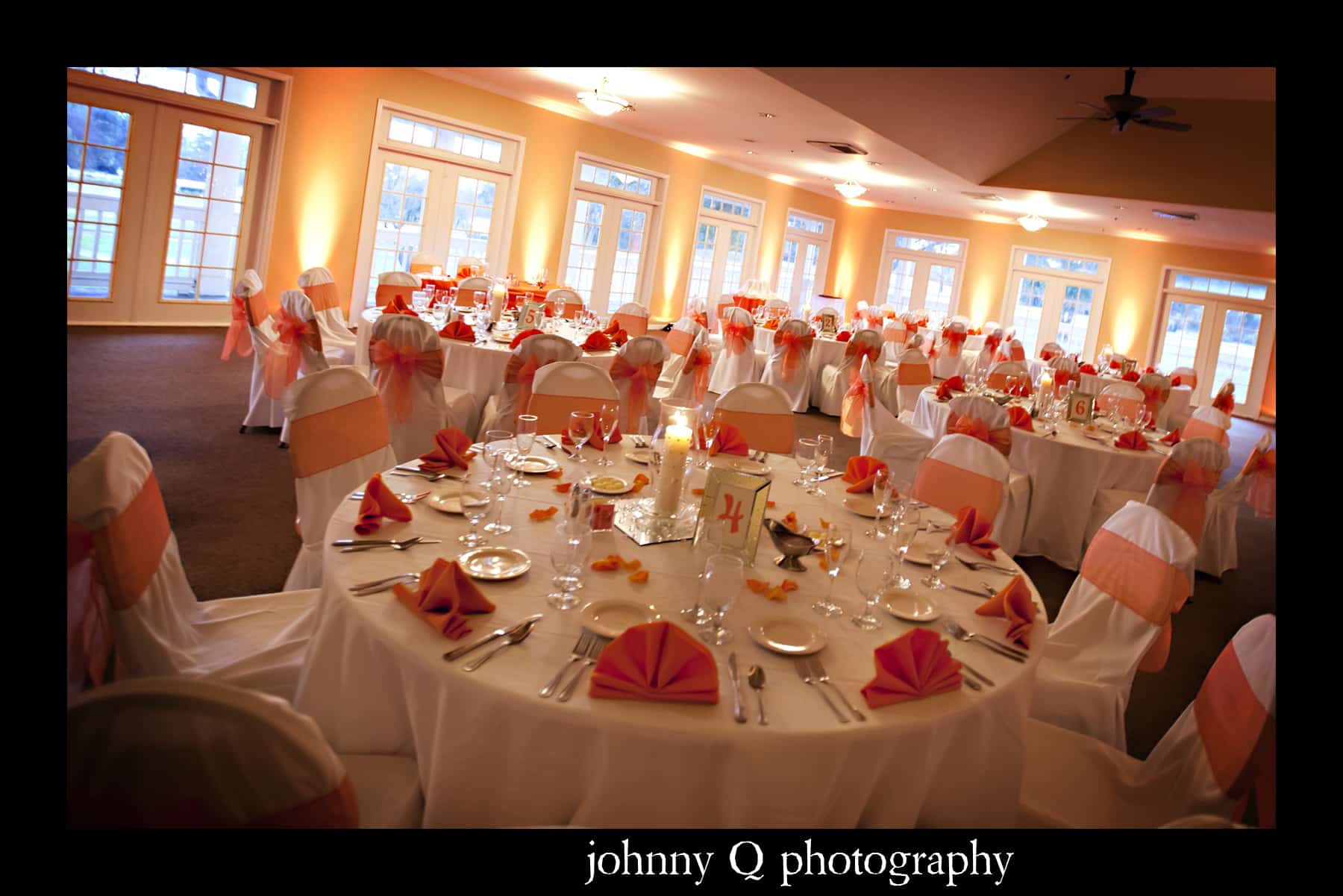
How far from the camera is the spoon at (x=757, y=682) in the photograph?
1.42 meters

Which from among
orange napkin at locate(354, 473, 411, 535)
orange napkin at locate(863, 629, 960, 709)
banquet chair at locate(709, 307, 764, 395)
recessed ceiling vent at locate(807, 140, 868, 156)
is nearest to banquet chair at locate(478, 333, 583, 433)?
orange napkin at locate(354, 473, 411, 535)

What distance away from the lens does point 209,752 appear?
984 millimetres

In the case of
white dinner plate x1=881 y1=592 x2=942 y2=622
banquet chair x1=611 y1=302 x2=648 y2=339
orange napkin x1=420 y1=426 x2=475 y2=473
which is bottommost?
white dinner plate x1=881 y1=592 x2=942 y2=622

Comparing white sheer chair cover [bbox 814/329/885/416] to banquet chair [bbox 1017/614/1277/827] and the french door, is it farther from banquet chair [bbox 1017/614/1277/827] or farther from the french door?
banquet chair [bbox 1017/614/1277/827]

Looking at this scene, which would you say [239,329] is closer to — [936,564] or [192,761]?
[936,564]

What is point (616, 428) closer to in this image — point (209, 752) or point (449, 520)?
point (449, 520)

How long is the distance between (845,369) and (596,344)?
4.03 meters

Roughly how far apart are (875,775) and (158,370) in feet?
22.7

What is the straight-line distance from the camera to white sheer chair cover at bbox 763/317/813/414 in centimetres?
855

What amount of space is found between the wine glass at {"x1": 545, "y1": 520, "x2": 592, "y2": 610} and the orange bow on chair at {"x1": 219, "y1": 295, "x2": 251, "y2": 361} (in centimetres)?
460

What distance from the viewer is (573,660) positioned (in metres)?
1.49

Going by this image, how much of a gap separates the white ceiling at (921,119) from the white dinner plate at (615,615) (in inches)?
256

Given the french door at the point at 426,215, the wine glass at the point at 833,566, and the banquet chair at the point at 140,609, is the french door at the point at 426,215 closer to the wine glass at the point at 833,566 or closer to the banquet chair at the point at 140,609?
the banquet chair at the point at 140,609
